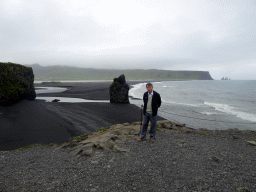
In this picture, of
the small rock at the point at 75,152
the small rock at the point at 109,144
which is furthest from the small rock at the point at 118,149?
the small rock at the point at 75,152

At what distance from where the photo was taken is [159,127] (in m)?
11.1

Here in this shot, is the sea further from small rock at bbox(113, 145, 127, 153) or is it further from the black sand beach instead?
small rock at bbox(113, 145, 127, 153)

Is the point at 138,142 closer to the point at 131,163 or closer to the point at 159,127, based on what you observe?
the point at 131,163

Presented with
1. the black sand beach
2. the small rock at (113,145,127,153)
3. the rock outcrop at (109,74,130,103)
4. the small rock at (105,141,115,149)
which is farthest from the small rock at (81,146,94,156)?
the rock outcrop at (109,74,130,103)

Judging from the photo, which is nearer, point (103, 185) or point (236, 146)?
point (103, 185)

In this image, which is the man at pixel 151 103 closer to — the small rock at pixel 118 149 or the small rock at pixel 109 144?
the small rock at pixel 118 149

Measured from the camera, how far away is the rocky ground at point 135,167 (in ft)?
14.7

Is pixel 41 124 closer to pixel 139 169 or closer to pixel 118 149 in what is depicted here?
pixel 118 149

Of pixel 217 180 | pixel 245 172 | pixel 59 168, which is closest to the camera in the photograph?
pixel 217 180

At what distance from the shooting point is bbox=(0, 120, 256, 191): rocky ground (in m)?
4.49

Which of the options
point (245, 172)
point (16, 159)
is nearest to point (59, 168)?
point (16, 159)

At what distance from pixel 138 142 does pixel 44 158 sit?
422cm

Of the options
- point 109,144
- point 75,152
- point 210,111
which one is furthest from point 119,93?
point 75,152

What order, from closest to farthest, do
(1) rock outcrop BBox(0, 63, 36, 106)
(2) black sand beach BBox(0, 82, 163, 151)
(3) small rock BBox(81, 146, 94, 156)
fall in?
(3) small rock BBox(81, 146, 94, 156), (2) black sand beach BBox(0, 82, 163, 151), (1) rock outcrop BBox(0, 63, 36, 106)
